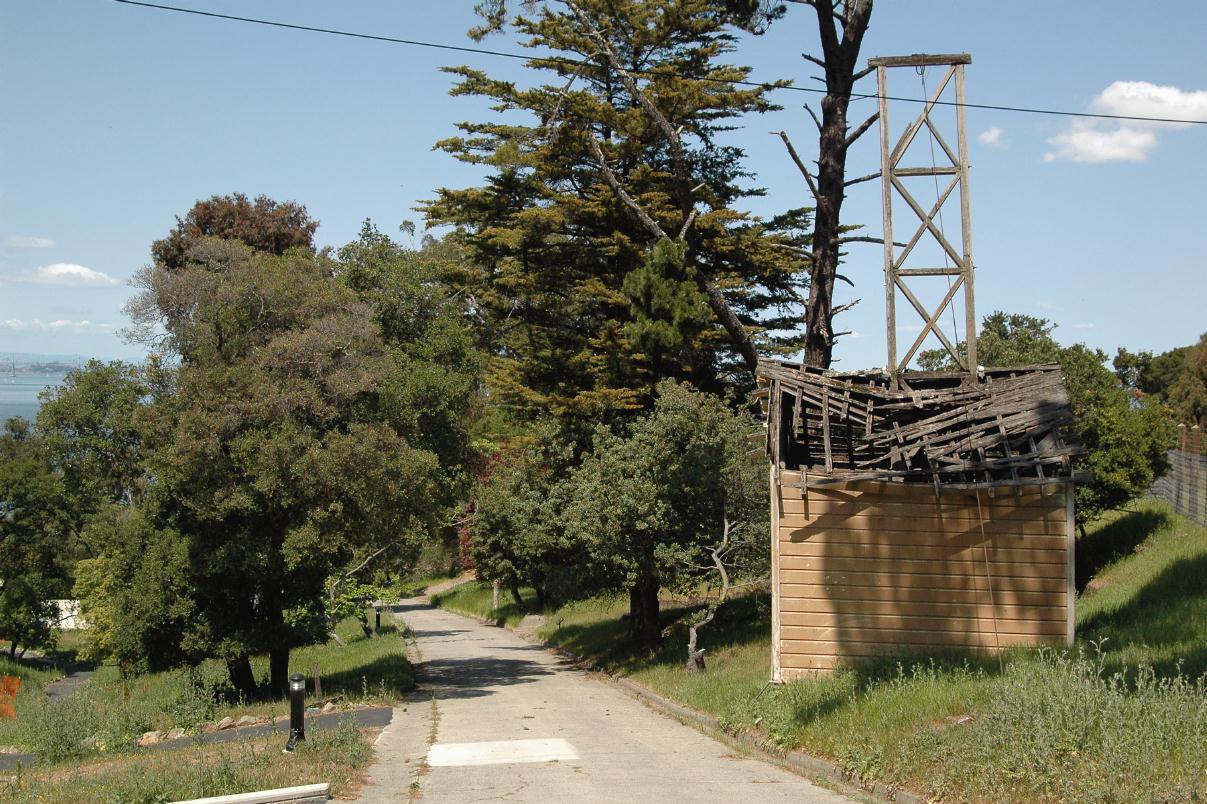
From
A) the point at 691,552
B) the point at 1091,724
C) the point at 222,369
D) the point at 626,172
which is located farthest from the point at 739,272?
the point at 1091,724

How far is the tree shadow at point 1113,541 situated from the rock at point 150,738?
1623cm

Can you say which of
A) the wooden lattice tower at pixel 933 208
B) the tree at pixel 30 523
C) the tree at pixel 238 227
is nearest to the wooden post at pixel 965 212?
the wooden lattice tower at pixel 933 208

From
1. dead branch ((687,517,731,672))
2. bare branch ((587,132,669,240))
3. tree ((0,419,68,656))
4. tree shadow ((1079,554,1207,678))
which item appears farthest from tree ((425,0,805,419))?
tree ((0,419,68,656))

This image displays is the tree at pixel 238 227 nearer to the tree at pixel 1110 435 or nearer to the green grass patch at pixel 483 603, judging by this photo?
the green grass patch at pixel 483 603

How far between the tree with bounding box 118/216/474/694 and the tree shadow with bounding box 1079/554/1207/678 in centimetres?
1264

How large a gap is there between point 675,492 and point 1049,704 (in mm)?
12898

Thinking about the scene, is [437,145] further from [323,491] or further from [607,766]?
[607,766]

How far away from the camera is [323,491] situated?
64.2 feet

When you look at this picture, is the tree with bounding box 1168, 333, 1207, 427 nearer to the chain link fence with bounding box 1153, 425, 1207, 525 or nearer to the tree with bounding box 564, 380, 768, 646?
the chain link fence with bounding box 1153, 425, 1207, 525

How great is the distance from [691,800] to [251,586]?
47.1 ft

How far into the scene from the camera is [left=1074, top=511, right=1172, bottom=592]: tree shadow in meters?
19.7

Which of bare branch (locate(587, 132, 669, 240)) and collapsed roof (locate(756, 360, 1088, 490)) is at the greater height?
bare branch (locate(587, 132, 669, 240))

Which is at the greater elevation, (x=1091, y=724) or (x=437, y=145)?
(x=437, y=145)

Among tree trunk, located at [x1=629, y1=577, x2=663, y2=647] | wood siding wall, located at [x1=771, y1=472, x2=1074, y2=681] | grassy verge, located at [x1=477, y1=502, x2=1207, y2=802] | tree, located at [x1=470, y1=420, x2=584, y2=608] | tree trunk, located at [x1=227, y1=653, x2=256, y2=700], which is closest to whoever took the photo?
grassy verge, located at [x1=477, y1=502, x2=1207, y2=802]
